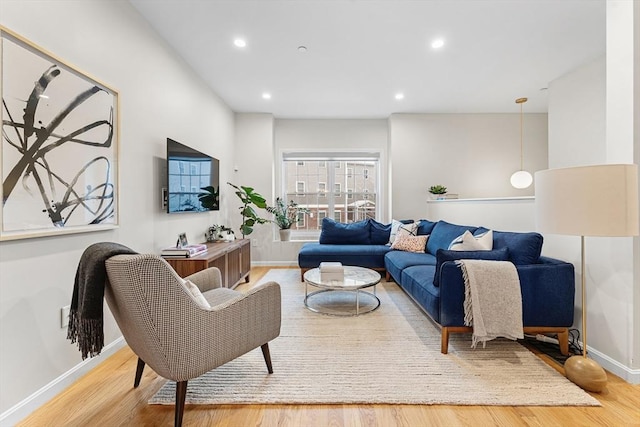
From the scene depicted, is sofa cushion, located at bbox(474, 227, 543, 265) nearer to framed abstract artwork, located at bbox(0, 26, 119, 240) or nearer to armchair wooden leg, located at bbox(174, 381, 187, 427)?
armchair wooden leg, located at bbox(174, 381, 187, 427)

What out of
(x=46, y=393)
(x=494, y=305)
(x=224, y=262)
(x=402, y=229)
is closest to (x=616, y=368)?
(x=494, y=305)

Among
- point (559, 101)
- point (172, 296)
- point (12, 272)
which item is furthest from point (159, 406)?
point (559, 101)

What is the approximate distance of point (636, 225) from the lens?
1.58 m

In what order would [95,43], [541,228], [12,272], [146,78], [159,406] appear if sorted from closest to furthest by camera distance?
1. [12,272]
2. [159,406]
3. [541,228]
4. [95,43]
5. [146,78]

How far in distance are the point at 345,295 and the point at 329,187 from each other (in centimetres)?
263

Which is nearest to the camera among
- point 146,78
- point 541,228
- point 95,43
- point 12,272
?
point 12,272

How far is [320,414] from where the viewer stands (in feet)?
5.11

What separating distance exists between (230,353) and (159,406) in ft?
1.67

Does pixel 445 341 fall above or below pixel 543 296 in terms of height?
below

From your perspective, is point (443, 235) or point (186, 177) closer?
point (186, 177)

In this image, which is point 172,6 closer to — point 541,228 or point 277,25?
point 277,25

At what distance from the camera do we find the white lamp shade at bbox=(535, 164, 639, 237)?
1.56 meters

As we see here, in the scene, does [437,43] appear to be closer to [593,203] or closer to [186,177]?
[593,203]

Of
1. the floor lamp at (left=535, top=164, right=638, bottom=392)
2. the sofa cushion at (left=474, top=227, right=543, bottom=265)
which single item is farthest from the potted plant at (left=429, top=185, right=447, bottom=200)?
the floor lamp at (left=535, top=164, right=638, bottom=392)
